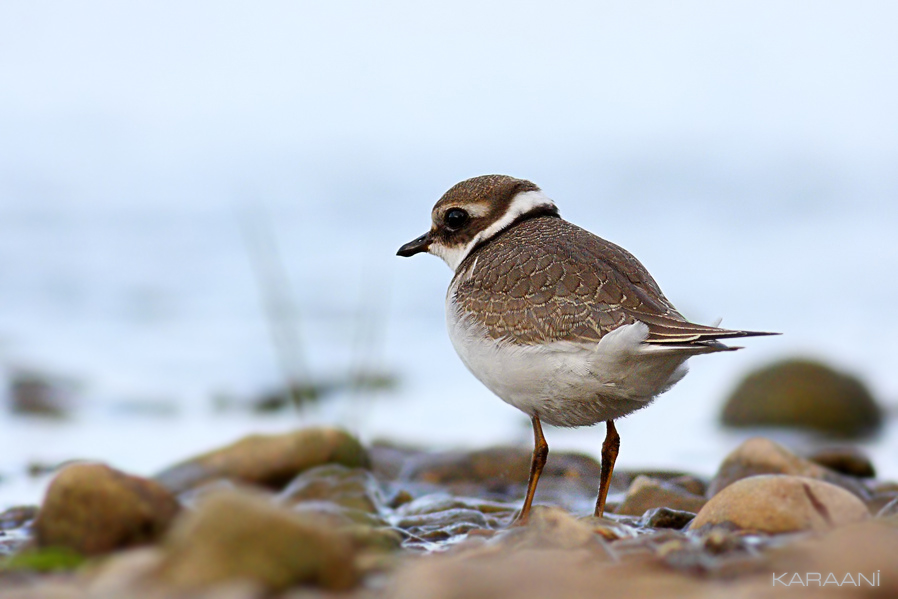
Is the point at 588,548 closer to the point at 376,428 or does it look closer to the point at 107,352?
the point at 376,428

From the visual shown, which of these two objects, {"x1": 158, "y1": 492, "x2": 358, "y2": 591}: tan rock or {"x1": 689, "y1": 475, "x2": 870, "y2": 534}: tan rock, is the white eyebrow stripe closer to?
{"x1": 689, "y1": 475, "x2": 870, "y2": 534}: tan rock

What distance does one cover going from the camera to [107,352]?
1005 cm

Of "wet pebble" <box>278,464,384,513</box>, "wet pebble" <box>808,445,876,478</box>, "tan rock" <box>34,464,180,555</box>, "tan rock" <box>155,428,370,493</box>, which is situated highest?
"tan rock" <box>34,464,180,555</box>

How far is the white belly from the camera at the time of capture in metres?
4.39

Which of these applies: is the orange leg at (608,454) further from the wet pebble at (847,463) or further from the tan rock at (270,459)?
the wet pebble at (847,463)

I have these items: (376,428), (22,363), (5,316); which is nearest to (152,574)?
(376,428)

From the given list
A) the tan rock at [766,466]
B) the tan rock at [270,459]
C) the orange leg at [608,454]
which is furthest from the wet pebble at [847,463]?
the tan rock at [270,459]

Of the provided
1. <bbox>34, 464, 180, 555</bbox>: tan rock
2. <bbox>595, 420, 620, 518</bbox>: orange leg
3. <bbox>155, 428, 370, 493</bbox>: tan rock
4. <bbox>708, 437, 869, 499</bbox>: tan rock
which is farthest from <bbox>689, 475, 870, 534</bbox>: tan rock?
<bbox>155, 428, 370, 493</bbox>: tan rock

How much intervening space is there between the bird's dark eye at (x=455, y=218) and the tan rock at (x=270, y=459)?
132 centimetres

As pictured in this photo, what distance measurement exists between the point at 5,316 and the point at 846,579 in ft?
32.4

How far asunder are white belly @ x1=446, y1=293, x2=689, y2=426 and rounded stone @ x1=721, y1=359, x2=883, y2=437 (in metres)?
3.72

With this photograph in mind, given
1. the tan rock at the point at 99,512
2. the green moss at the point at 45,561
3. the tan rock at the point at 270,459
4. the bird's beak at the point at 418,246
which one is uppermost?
the bird's beak at the point at 418,246

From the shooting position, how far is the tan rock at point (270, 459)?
19.4ft

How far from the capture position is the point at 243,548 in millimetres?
2854
